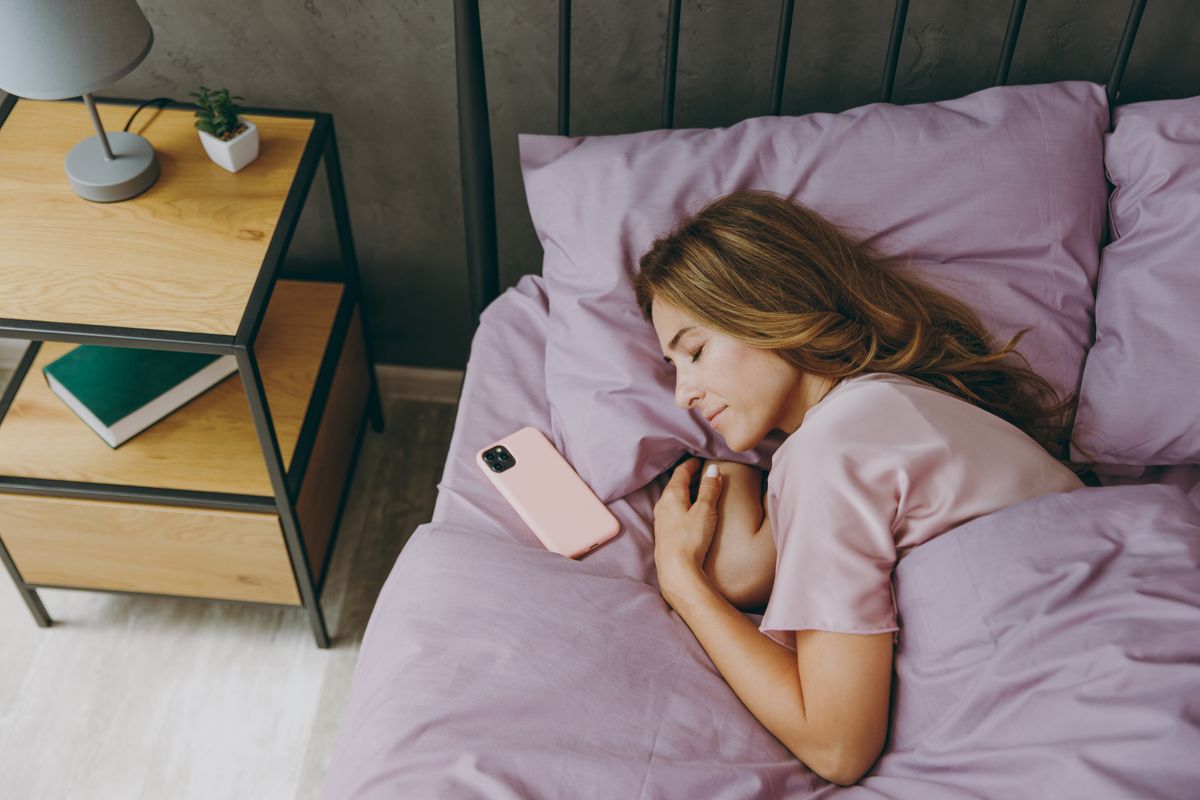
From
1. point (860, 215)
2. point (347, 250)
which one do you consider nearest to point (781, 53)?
point (860, 215)

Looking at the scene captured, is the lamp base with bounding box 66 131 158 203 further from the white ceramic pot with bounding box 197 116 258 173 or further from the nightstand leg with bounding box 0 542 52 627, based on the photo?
the nightstand leg with bounding box 0 542 52 627

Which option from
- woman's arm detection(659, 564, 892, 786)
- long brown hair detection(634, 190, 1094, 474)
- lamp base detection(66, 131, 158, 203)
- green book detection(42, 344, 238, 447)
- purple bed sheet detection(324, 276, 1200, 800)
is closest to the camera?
purple bed sheet detection(324, 276, 1200, 800)

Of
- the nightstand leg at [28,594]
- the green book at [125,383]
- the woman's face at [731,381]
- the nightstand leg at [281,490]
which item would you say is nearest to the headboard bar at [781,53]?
the woman's face at [731,381]

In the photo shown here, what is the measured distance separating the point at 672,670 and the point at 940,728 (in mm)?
255

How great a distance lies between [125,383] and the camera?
4.73 ft

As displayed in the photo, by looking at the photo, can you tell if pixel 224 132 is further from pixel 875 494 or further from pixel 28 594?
pixel 875 494

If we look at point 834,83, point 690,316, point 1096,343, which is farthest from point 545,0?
point 1096,343

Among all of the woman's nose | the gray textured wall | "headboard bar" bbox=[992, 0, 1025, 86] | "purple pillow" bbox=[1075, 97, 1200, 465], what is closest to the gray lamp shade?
the gray textured wall

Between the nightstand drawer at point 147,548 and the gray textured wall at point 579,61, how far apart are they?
568mm

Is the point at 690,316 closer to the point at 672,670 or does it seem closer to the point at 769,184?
the point at 769,184

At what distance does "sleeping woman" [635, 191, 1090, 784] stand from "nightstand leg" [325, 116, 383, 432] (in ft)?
1.88

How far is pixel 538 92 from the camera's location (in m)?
1.50

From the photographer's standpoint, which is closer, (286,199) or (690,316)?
(690,316)

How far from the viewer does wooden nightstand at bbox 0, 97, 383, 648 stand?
124 centimetres
